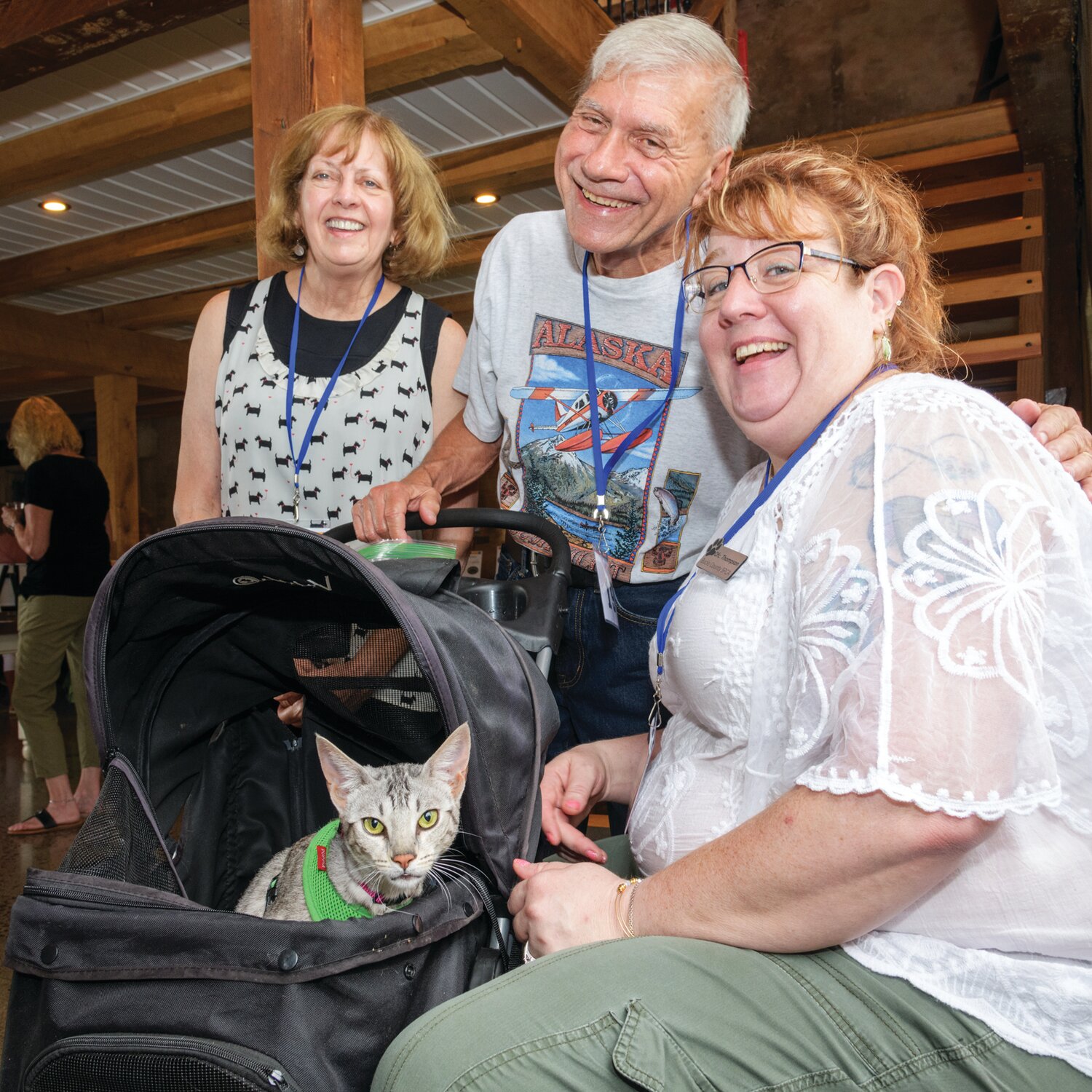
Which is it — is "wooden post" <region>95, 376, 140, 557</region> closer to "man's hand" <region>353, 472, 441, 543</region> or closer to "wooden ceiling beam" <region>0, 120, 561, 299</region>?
"wooden ceiling beam" <region>0, 120, 561, 299</region>

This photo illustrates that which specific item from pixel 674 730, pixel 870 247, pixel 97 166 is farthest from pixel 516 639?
pixel 97 166

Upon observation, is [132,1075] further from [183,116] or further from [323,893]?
[183,116]

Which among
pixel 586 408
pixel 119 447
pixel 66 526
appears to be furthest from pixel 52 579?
pixel 119 447

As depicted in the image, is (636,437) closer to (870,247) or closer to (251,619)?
(870,247)

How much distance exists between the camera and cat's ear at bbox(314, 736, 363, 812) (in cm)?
135

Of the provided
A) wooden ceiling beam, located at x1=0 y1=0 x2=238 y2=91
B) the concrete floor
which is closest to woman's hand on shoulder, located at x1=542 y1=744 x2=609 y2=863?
the concrete floor

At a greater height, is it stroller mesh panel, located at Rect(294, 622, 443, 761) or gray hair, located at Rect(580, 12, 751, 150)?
gray hair, located at Rect(580, 12, 751, 150)

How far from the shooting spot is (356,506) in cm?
163

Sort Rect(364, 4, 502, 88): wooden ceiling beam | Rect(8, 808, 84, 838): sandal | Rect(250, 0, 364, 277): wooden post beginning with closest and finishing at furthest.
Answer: Rect(250, 0, 364, 277): wooden post, Rect(364, 4, 502, 88): wooden ceiling beam, Rect(8, 808, 84, 838): sandal

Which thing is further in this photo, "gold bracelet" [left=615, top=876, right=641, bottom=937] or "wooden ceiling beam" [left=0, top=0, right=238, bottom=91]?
"wooden ceiling beam" [left=0, top=0, right=238, bottom=91]

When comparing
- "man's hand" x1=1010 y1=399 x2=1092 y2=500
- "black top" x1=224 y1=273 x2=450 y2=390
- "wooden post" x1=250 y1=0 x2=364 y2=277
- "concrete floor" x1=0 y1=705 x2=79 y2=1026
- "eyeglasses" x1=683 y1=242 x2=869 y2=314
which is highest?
"wooden post" x1=250 y1=0 x2=364 y2=277

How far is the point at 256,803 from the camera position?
1.62 m

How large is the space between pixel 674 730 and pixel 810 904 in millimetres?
450

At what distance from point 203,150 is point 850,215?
493cm
